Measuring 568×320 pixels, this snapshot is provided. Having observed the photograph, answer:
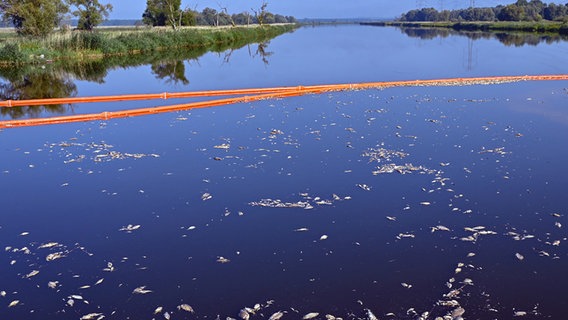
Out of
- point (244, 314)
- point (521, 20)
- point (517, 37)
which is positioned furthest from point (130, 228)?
point (521, 20)

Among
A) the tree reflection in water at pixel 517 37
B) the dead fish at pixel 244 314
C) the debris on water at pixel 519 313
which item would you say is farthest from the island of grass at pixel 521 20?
the dead fish at pixel 244 314

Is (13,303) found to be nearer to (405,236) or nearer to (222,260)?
(222,260)

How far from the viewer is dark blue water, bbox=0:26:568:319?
247 inches

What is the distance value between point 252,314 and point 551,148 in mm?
9796

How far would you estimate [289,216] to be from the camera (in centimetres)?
857

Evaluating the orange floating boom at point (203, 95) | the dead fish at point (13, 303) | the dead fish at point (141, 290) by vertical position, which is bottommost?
the dead fish at point (141, 290)

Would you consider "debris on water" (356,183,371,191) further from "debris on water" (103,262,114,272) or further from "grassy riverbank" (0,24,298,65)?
"grassy riverbank" (0,24,298,65)

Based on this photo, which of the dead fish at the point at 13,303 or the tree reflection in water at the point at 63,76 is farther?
the tree reflection in water at the point at 63,76

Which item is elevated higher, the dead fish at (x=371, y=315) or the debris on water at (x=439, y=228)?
the debris on water at (x=439, y=228)

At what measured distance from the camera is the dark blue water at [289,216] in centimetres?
627

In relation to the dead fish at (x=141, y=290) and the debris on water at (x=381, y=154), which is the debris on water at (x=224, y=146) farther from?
the dead fish at (x=141, y=290)

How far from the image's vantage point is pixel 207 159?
11789 mm

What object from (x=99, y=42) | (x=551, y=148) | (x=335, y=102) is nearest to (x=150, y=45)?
(x=99, y=42)

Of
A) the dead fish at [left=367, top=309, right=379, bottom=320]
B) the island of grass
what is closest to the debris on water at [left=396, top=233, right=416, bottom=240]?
the dead fish at [left=367, top=309, right=379, bottom=320]
